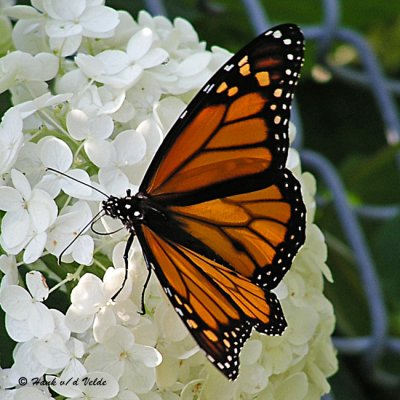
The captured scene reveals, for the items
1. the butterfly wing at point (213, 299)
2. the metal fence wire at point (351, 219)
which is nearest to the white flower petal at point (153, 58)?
the butterfly wing at point (213, 299)

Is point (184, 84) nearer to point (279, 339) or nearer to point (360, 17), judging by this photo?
point (279, 339)

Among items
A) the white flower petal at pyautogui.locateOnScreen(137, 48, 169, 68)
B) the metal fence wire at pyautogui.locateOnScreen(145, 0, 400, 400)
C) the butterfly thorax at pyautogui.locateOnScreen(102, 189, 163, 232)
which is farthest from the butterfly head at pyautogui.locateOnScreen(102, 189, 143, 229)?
the metal fence wire at pyautogui.locateOnScreen(145, 0, 400, 400)

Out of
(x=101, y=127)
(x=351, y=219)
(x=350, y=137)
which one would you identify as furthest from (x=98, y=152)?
(x=350, y=137)

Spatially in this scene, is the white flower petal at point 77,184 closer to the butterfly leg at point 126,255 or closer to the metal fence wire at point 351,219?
the butterfly leg at point 126,255

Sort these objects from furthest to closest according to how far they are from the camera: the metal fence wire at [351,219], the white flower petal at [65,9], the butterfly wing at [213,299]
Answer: the metal fence wire at [351,219]
the white flower petal at [65,9]
the butterfly wing at [213,299]

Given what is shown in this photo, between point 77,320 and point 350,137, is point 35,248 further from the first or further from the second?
point 350,137

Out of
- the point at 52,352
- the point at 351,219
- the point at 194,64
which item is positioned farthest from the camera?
the point at 351,219

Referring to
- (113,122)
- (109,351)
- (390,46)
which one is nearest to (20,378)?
(109,351)

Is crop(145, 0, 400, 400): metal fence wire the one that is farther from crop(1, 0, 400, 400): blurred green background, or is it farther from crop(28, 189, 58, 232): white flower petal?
crop(28, 189, 58, 232): white flower petal
